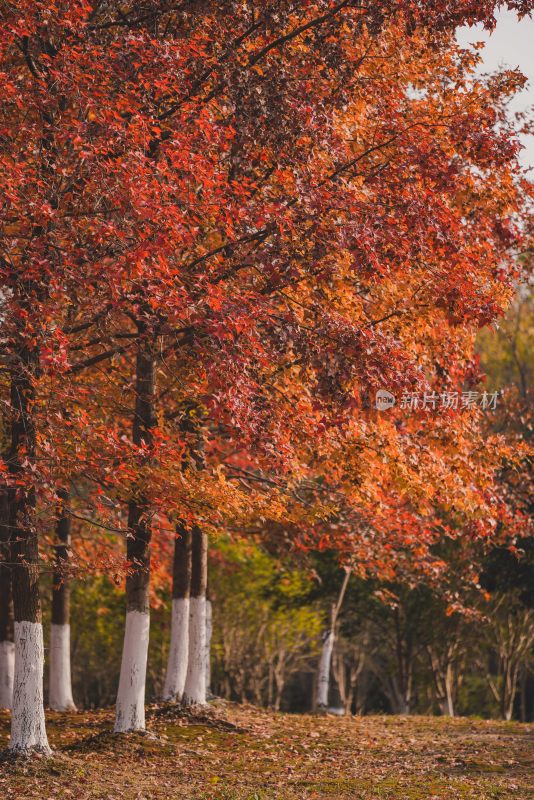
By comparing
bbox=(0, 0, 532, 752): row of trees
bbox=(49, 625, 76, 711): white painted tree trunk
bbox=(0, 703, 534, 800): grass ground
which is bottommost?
bbox=(0, 703, 534, 800): grass ground

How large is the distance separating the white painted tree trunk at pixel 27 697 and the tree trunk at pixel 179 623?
202 inches

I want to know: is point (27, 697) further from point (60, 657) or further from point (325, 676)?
point (325, 676)

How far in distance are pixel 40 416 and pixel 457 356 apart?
6.56m

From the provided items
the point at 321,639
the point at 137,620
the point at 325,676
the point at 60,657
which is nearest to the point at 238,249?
the point at 137,620

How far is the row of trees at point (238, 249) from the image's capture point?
11.4m

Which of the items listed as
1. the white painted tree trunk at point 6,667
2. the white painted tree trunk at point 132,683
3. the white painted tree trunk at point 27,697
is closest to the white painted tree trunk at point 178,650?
the white painted tree trunk at point 132,683

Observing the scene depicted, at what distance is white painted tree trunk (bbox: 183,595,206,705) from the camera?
58.2ft

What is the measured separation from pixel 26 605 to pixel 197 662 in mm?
5740

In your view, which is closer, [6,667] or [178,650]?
[178,650]

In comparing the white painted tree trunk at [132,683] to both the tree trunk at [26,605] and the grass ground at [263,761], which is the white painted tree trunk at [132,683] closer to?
the grass ground at [263,761]

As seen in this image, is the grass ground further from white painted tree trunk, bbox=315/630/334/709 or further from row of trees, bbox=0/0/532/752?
white painted tree trunk, bbox=315/630/334/709

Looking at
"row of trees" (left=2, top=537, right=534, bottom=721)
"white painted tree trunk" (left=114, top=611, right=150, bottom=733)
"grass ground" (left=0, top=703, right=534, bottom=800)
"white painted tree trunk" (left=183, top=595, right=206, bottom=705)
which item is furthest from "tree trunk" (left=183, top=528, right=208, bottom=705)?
"row of trees" (left=2, top=537, right=534, bottom=721)

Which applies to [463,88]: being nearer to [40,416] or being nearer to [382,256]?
[382,256]

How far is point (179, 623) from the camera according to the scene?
57.8ft
